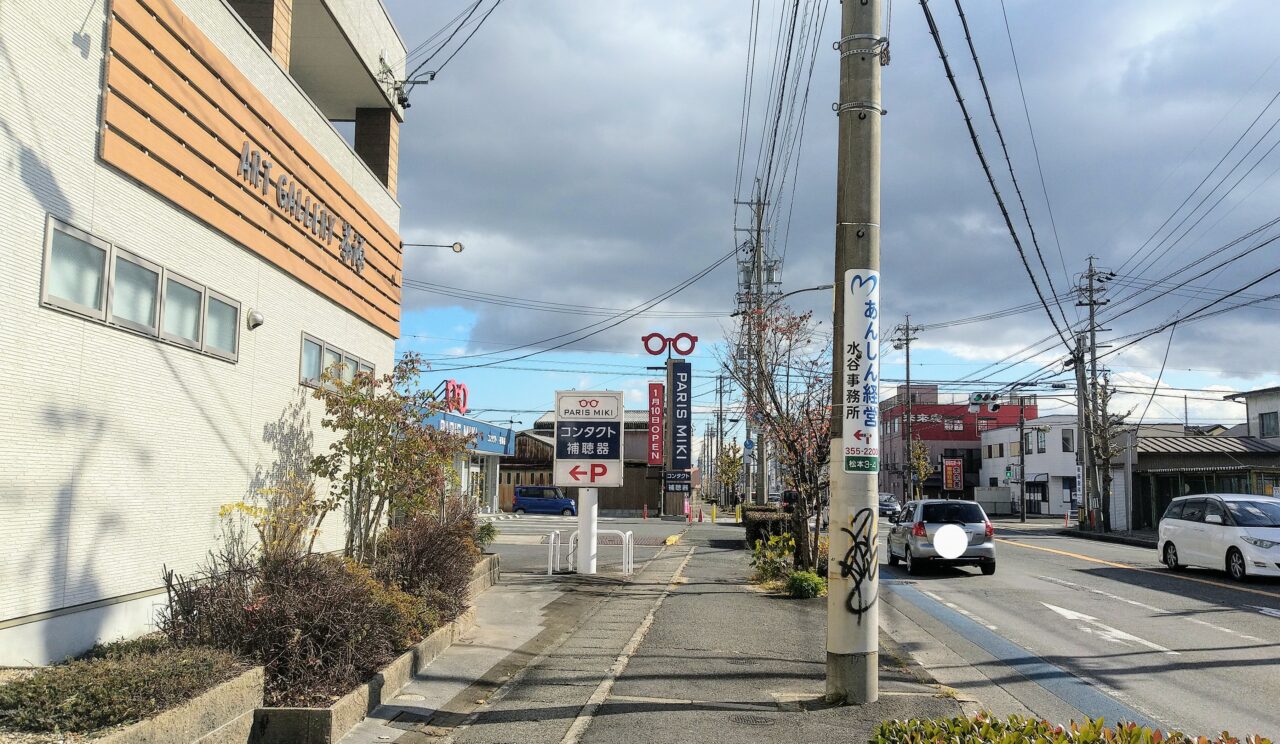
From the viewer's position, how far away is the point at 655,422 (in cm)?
4806

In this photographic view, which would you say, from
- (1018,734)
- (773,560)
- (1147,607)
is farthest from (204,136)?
(1147,607)

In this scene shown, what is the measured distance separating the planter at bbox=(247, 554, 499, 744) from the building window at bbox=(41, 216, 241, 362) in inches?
143

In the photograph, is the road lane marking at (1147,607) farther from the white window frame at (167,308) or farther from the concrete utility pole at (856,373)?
the white window frame at (167,308)

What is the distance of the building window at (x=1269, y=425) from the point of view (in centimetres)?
4681

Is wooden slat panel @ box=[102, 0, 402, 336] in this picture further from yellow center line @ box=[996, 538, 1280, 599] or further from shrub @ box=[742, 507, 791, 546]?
yellow center line @ box=[996, 538, 1280, 599]

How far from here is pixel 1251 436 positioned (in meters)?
48.1

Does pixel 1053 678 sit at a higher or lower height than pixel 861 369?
lower

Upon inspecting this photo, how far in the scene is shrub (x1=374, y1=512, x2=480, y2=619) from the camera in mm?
10555

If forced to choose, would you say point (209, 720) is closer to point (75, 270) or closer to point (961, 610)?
point (75, 270)

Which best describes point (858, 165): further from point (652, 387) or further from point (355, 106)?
point (652, 387)

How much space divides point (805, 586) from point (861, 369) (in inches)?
305

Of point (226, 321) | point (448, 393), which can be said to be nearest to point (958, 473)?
point (448, 393)

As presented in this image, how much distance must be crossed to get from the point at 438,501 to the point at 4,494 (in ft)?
26.3

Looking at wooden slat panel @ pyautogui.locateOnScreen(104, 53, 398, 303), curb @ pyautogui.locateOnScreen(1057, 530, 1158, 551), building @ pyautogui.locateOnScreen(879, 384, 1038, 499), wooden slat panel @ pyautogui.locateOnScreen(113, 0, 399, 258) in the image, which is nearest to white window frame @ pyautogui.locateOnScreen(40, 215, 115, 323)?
wooden slat panel @ pyautogui.locateOnScreen(104, 53, 398, 303)
